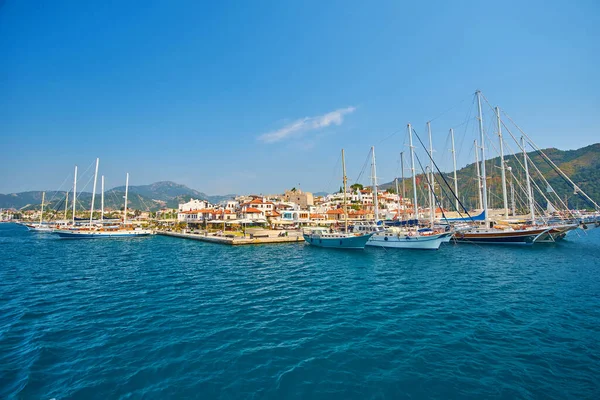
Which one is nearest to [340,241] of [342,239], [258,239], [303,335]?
[342,239]

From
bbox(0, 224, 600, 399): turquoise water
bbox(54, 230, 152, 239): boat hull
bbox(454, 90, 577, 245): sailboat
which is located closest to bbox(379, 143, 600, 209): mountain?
bbox(454, 90, 577, 245): sailboat

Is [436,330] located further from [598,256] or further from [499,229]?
[499,229]

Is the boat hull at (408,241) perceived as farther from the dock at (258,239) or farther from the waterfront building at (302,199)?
the waterfront building at (302,199)

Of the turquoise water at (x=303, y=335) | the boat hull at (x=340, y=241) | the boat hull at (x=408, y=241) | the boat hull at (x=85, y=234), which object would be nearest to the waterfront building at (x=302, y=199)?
the boat hull at (x=85, y=234)

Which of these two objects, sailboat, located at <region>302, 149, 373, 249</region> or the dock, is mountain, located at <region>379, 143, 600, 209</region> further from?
Answer: sailboat, located at <region>302, 149, 373, 249</region>

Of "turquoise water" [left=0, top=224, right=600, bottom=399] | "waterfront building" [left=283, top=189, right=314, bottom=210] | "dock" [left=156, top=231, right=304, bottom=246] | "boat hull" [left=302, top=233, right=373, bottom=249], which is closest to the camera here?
"turquoise water" [left=0, top=224, right=600, bottom=399]

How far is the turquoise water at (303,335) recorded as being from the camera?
760 cm

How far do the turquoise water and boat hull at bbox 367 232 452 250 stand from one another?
1215 centimetres

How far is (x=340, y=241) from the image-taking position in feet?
125

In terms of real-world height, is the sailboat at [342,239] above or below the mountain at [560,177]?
below

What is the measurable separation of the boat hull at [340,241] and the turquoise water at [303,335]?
576 inches

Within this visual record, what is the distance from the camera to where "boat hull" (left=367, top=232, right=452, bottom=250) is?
34.1m

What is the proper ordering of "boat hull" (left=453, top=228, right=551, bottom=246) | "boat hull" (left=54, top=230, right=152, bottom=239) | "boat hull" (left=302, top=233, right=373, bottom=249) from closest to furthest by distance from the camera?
"boat hull" (left=453, top=228, right=551, bottom=246) → "boat hull" (left=302, top=233, right=373, bottom=249) → "boat hull" (left=54, top=230, right=152, bottom=239)

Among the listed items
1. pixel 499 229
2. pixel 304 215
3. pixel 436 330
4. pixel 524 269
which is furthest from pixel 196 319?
pixel 304 215
